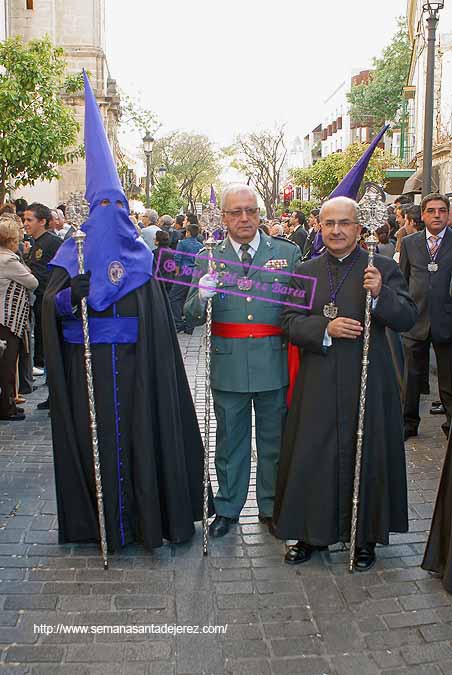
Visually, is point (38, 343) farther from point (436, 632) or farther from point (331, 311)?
point (436, 632)

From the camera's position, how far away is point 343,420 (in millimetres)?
4426

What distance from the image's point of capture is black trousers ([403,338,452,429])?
722cm

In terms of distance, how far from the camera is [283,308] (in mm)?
4750

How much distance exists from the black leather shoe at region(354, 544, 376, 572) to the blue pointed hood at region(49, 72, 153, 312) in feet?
6.71

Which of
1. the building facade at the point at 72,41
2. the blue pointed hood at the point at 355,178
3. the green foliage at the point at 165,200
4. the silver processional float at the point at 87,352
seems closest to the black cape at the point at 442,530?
the blue pointed hood at the point at 355,178

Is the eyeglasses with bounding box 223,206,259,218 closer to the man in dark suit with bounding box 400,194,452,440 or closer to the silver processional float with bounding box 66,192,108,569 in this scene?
the silver processional float with bounding box 66,192,108,569

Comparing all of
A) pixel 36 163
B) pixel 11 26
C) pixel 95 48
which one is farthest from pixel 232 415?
pixel 95 48

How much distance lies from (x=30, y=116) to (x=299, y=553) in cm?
1176

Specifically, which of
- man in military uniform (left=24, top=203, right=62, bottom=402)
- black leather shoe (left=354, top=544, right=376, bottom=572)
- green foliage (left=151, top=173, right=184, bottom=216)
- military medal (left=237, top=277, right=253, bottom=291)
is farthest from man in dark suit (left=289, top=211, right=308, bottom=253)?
green foliage (left=151, top=173, right=184, bottom=216)

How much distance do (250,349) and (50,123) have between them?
10831mm

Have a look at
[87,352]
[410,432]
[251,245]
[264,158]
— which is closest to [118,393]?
[87,352]

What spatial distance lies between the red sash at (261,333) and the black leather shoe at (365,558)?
971mm

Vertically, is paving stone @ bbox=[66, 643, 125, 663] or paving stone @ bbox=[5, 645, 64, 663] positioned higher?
paving stone @ bbox=[5, 645, 64, 663]

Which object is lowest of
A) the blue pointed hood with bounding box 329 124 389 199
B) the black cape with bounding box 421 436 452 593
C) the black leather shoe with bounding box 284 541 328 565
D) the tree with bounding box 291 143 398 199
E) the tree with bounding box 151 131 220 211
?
the black leather shoe with bounding box 284 541 328 565
